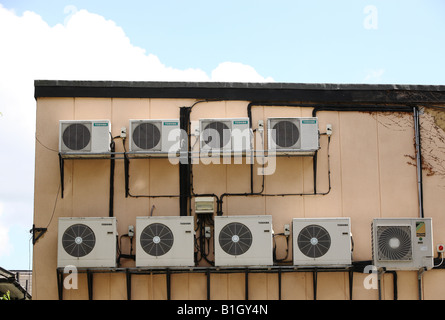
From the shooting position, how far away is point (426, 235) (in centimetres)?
974

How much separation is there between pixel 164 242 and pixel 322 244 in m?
2.21

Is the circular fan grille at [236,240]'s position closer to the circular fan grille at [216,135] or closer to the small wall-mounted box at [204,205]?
the small wall-mounted box at [204,205]

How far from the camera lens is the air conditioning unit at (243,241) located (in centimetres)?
967

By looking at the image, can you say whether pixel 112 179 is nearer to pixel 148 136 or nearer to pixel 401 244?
pixel 148 136

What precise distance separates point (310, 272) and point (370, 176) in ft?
5.59

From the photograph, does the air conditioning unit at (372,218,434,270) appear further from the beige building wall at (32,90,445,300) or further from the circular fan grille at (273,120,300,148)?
the circular fan grille at (273,120,300,148)

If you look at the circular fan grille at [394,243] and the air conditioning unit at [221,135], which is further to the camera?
the air conditioning unit at [221,135]

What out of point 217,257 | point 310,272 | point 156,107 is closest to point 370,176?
point 310,272

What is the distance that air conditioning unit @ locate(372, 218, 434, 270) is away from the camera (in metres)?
9.70

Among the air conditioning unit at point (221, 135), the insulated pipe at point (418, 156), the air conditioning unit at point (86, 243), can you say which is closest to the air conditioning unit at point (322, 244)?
the insulated pipe at point (418, 156)

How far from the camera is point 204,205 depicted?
1010 centimetres
